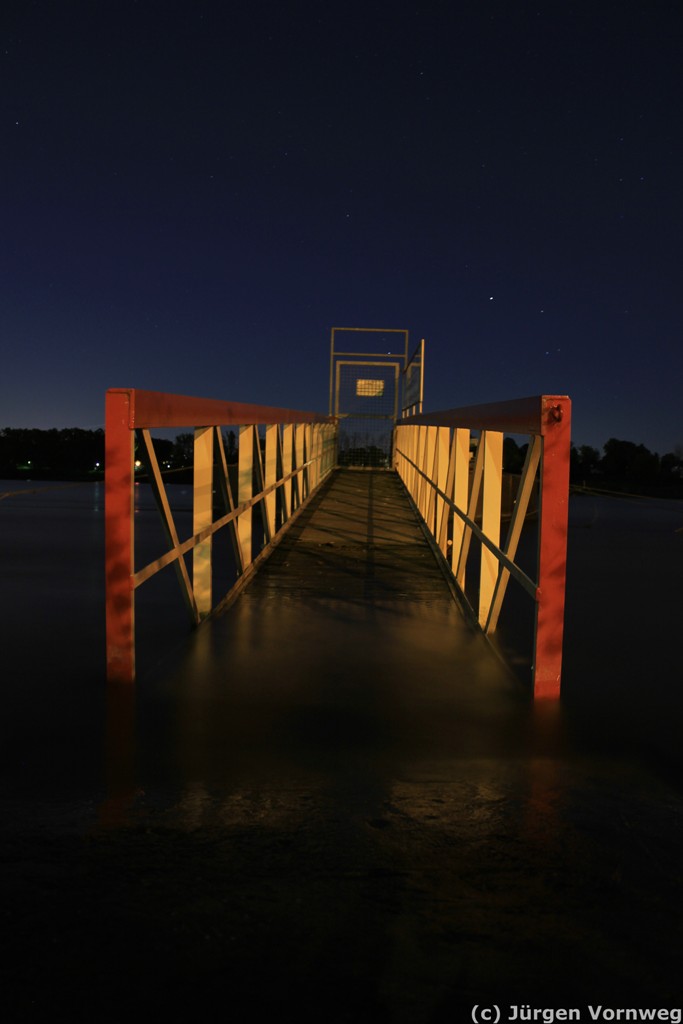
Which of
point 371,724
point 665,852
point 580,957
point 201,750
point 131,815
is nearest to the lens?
point 580,957

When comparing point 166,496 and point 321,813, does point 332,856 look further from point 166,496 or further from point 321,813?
point 166,496

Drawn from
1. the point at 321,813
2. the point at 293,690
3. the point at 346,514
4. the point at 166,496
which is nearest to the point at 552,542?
the point at 293,690

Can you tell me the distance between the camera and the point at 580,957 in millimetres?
1846

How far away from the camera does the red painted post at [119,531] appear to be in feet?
12.0

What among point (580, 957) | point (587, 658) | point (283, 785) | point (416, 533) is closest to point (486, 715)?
point (283, 785)

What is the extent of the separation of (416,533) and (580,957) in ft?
24.4

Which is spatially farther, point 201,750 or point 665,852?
point 201,750

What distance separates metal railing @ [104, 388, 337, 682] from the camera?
12.1 ft

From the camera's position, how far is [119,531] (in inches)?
147

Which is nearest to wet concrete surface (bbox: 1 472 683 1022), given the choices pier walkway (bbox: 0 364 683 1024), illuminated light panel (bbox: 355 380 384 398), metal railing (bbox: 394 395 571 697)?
pier walkway (bbox: 0 364 683 1024)

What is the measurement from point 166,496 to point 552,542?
1.84 metres

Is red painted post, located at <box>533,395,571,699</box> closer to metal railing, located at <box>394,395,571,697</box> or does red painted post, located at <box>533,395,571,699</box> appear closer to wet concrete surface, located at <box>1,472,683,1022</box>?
metal railing, located at <box>394,395,571,697</box>

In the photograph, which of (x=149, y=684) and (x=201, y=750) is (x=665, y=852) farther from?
(x=149, y=684)

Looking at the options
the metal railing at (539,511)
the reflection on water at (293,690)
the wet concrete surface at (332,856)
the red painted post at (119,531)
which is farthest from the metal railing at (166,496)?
the metal railing at (539,511)
